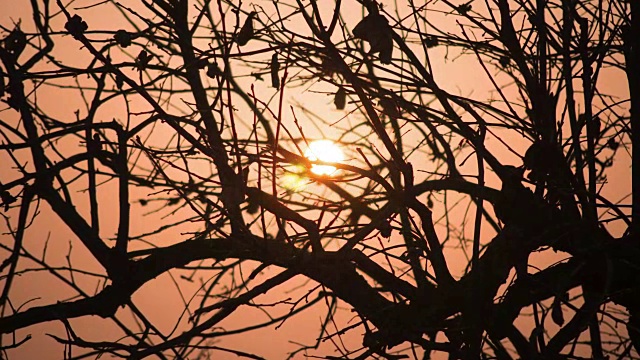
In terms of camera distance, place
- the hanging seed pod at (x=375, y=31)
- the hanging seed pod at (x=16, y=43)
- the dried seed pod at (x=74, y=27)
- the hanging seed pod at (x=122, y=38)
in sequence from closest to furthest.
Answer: the dried seed pod at (x=74, y=27)
the hanging seed pod at (x=375, y=31)
the hanging seed pod at (x=122, y=38)
the hanging seed pod at (x=16, y=43)

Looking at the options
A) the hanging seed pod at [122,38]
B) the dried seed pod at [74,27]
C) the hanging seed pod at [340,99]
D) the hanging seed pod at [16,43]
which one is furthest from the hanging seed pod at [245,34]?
the hanging seed pod at [16,43]

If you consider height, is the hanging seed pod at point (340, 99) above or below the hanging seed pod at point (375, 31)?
below

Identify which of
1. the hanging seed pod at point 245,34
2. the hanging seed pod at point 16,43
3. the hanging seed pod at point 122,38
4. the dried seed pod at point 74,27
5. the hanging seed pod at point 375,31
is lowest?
the dried seed pod at point 74,27

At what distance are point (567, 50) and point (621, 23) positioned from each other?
402mm

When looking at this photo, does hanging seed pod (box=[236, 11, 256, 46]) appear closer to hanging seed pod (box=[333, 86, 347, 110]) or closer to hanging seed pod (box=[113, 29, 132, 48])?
hanging seed pod (box=[333, 86, 347, 110])

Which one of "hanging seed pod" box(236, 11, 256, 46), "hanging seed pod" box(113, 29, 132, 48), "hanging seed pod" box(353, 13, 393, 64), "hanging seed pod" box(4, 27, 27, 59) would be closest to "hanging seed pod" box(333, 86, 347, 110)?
"hanging seed pod" box(353, 13, 393, 64)

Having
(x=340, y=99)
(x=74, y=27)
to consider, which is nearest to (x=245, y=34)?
(x=340, y=99)

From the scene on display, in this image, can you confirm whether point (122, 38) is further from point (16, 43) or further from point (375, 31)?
point (375, 31)

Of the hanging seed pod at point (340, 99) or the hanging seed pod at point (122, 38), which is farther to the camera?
the hanging seed pod at point (122, 38)

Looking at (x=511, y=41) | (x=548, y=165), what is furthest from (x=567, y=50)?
(x=548, y=165)

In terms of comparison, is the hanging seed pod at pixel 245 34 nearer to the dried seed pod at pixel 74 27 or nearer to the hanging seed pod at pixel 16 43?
the dried seed pod at pixel 74 27

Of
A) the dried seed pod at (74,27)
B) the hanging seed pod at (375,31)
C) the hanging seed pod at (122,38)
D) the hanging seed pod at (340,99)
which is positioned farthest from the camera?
the hanging seed pod at (122,38)

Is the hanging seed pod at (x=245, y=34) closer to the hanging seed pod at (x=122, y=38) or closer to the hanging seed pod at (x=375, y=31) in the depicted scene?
the hanging seed pod at (x=375, y=31)

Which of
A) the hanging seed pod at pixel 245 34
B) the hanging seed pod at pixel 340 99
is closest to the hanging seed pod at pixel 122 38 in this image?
the hanging seed pod at pixel 245 34
